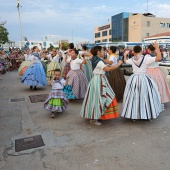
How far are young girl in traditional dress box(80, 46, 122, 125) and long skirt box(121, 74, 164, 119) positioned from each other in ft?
1.16

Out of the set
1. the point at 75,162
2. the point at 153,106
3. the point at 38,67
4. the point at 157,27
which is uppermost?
the point at 157,27

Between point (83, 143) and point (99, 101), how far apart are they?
992 millimetres

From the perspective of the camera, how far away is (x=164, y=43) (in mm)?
23781

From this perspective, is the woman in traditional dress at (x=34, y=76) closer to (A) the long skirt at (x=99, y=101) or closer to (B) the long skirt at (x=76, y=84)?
(B) the long skirt at (x=76, y=84)

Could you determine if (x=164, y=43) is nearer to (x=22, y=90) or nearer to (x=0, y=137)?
(x=22, y=90)

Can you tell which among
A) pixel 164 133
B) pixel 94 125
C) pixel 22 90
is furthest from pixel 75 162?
pixel 22 90

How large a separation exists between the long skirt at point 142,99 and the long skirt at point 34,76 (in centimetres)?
460

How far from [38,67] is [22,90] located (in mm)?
1202

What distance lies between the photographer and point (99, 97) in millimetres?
4547

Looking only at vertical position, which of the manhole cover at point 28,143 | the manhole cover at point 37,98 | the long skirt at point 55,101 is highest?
the long skirt at point 55,101

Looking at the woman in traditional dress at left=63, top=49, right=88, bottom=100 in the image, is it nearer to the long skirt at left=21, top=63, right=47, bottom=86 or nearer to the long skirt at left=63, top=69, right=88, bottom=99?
the long skirt at left=63, top=69, right=88, bottom=99

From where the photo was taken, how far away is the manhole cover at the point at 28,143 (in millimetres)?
3764

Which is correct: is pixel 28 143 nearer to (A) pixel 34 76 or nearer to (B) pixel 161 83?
(B) pixel 161 83

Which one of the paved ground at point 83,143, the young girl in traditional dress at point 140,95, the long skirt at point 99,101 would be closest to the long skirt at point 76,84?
the paved ground at point 83,143
